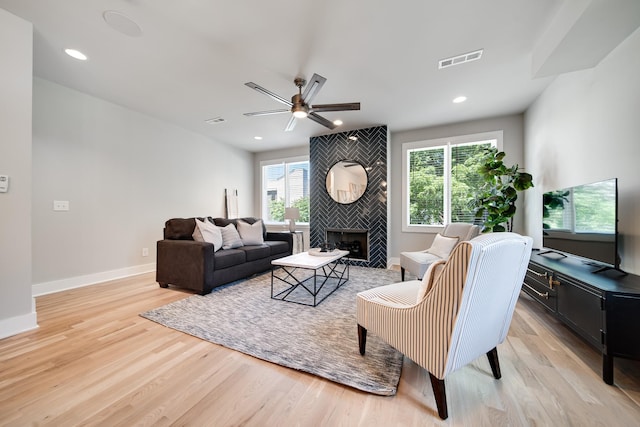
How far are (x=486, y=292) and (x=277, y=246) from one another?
3.47 meters

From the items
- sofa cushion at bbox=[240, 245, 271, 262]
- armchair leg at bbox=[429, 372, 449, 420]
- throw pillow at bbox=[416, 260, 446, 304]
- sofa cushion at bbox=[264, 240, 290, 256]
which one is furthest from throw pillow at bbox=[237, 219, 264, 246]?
armchair leg at bbox=[429, 372, 449, 420]

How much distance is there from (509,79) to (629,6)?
1.37 metres

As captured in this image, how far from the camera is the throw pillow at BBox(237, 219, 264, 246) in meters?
3.96

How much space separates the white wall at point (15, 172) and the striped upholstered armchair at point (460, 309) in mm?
2965

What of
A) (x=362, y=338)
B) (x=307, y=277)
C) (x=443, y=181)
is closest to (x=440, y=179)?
(x=443, y=181)

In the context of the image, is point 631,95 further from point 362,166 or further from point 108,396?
point 108,396

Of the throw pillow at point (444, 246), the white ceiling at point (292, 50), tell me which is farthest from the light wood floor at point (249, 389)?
the white ceiling at point (292, 50)

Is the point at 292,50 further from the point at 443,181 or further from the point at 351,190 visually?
the point at 443,181

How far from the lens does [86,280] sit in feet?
10.9

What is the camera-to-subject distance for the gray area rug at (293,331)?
1533mm

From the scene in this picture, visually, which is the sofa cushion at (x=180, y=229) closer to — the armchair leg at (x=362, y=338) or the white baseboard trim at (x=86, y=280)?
the white baseboard trim at (x=86, y=280)

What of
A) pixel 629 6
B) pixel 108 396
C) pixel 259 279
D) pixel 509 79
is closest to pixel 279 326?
pixel 108 396

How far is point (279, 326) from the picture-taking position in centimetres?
212

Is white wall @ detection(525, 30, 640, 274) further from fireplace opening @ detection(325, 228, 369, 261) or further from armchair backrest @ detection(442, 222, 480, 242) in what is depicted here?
fireplace opening @ detection(325, 228, 369, 261)
